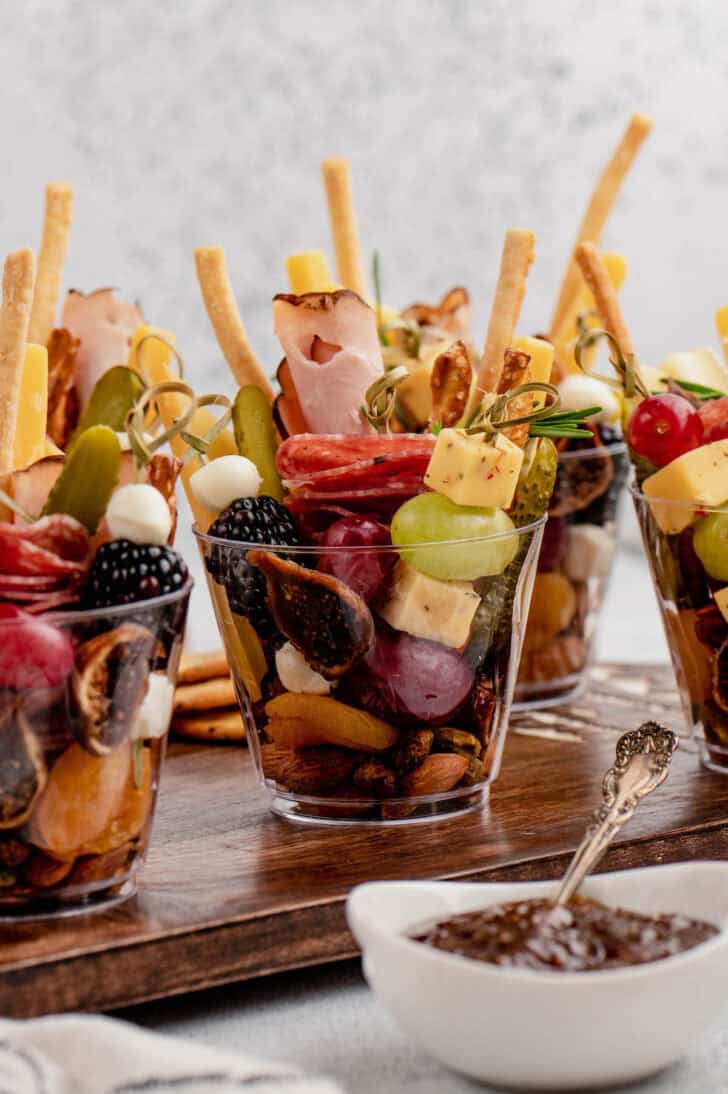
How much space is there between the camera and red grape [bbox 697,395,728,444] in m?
1.16

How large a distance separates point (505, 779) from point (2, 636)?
46 cm

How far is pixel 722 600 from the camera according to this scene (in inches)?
44.9

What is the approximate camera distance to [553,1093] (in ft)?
2.65

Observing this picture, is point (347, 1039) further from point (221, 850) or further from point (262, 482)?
point (262, 482)

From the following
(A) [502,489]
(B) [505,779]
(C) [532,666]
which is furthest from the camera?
(C) [532,666]

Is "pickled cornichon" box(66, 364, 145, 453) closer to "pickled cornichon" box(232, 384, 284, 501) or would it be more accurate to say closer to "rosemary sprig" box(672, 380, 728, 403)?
"pickled cornichon" box(232, 384, 284, 501)

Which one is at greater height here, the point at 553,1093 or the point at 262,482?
the point at 262,482

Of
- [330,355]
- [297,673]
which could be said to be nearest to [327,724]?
[297,673]

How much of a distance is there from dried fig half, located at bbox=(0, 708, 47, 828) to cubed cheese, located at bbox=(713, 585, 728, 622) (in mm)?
496

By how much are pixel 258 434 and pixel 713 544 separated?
0.32 m

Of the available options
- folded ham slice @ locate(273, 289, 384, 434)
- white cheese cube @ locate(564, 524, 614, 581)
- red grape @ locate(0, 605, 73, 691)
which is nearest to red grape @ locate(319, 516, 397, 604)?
folded ham slice @ locate(273, 289, 384, 434)

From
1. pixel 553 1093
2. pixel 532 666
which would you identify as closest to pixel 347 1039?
pixel 553 1093

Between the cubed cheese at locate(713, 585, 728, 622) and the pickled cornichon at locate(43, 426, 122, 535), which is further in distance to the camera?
the cubed cheese at locate(713, 585, 728, 622)

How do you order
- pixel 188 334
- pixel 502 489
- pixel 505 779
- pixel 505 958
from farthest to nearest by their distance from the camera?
1. pixel 188 334
2. pixel 505 779
3. pixel 502 489
4. pixel 505 958
